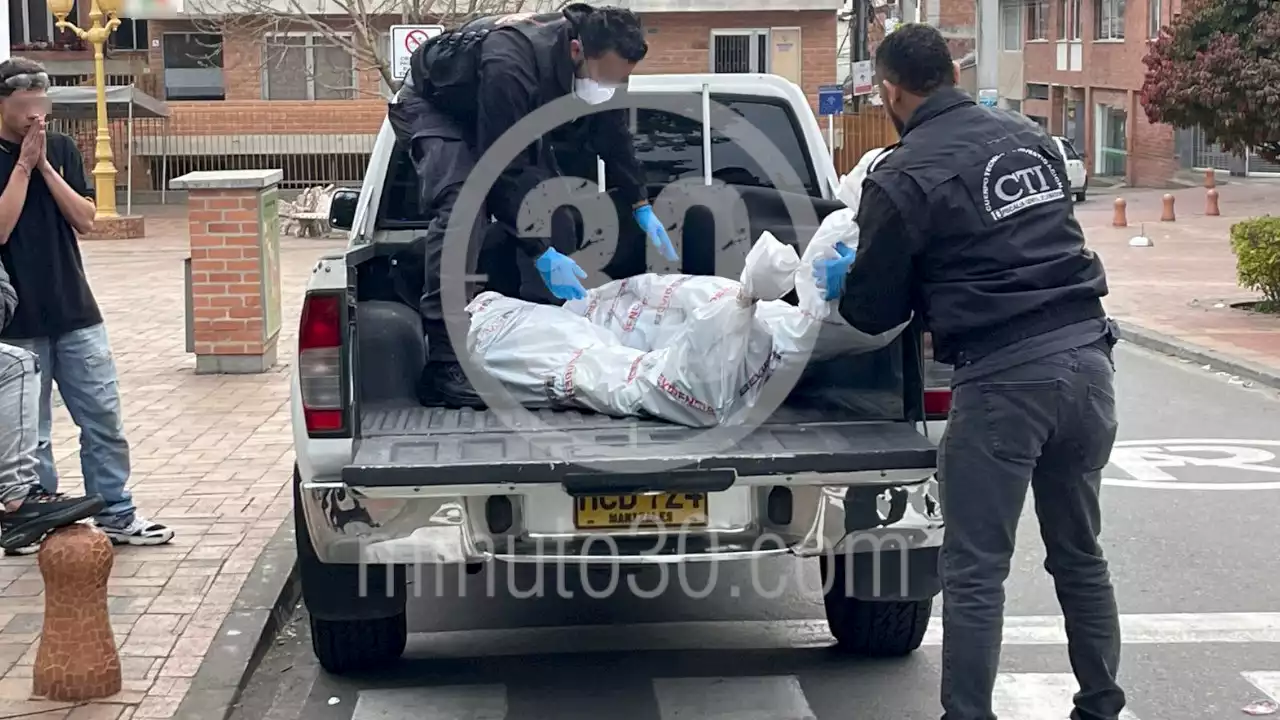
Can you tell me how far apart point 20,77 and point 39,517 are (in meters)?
1.89

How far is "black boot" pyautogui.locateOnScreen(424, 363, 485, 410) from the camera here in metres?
5.09

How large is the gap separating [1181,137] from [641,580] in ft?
125

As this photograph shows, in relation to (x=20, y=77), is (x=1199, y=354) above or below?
below

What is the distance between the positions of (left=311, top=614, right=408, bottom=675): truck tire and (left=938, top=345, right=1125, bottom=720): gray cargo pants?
187cm

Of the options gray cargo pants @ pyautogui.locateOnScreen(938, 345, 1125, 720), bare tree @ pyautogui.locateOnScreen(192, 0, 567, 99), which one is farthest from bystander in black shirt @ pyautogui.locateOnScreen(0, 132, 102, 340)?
bare tree @ pyautogui.locateOnScreen(192, 0, 567, 99)

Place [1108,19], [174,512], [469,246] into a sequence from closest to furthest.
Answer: [469,246], [174,512], [1108,19]

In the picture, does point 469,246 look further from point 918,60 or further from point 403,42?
point 403,42

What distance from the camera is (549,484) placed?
14.1ft

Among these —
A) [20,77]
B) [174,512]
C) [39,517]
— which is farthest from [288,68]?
[39,517]

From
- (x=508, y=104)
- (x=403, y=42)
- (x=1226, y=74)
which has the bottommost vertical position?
(x=508, y=104)

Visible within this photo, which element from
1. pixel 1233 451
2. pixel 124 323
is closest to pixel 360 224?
pixel 1233 451

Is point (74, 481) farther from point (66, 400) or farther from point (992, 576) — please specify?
point (992, 576)

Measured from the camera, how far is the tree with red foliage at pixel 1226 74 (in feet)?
46.1

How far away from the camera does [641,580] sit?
6.27m
